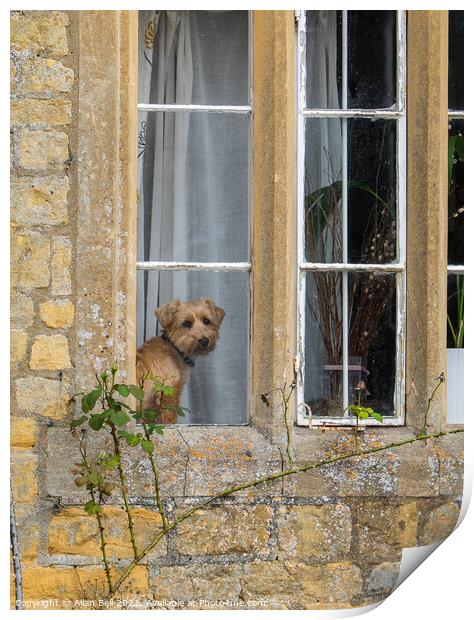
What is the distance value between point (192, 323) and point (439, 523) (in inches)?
42.7

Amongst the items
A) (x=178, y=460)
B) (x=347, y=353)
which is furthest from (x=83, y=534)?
(x=347, y=353)

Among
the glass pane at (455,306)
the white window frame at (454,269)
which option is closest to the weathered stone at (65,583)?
the white window frame at (454,269)

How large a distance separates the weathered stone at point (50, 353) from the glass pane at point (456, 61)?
156 centimetres

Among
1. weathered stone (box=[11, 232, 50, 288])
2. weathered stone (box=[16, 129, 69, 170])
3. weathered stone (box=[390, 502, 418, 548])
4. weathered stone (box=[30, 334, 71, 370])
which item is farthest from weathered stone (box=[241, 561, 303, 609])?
weathered stone (box=[16, 129, 69, 170])

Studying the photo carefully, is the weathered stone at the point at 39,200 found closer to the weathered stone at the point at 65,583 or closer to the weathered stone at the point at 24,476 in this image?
the weathered stone at the point at 24,476

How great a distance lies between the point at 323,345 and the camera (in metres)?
3.69

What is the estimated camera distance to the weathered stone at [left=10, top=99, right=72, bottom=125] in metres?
3.52

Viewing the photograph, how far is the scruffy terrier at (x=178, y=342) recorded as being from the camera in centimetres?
367

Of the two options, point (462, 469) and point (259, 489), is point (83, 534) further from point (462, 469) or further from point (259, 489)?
point (462, 469)

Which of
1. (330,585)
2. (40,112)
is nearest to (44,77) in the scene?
(40,112)

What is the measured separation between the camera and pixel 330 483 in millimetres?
3596

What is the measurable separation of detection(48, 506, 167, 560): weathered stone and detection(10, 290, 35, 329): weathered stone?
0.63 m

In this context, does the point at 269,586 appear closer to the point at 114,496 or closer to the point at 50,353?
the point at 114,496

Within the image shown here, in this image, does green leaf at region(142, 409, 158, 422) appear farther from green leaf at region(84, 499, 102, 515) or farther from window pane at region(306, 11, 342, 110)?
window pane at region(306, 11, 342, 110)
